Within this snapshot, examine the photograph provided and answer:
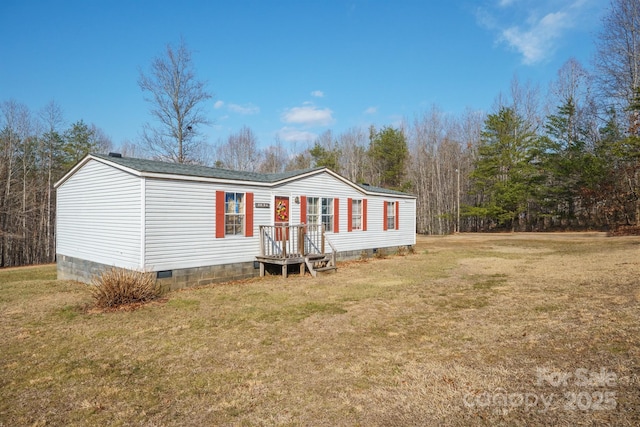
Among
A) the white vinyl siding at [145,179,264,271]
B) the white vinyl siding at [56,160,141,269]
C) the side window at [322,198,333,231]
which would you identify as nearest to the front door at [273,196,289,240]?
the white vinyl siding at [145,179,264,271]

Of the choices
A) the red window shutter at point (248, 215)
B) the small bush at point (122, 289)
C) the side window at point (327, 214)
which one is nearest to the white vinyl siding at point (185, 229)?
the red window shutter at point (248, 215)

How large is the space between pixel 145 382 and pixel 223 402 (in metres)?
1.19

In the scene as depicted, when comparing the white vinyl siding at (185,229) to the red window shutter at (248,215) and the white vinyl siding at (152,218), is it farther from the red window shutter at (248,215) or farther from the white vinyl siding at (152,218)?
the red window shutter at (248,215)

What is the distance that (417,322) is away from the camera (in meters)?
6.21

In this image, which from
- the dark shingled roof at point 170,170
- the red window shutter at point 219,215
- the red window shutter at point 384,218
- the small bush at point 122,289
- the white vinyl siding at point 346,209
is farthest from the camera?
the red window shutter at point 384,218

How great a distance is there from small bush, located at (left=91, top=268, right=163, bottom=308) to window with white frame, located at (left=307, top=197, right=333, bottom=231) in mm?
6511

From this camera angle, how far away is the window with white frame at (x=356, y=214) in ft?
51.2

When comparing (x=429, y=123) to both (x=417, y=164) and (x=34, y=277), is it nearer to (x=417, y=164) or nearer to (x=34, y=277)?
(x=417, y=164)

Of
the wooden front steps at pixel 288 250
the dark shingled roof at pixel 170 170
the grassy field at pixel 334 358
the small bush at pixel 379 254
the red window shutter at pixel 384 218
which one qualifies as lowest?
the grassy field at pixel 334 358

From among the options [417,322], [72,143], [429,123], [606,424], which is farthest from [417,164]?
[606,424]

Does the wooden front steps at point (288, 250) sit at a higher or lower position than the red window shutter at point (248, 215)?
lower

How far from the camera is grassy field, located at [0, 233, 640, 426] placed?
3.36 metres

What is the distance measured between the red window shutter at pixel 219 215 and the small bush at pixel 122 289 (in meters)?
2.62

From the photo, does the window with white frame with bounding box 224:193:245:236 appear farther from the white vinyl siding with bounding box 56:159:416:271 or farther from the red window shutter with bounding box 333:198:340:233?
the red window shutter with bounding box 333:198:340:233
